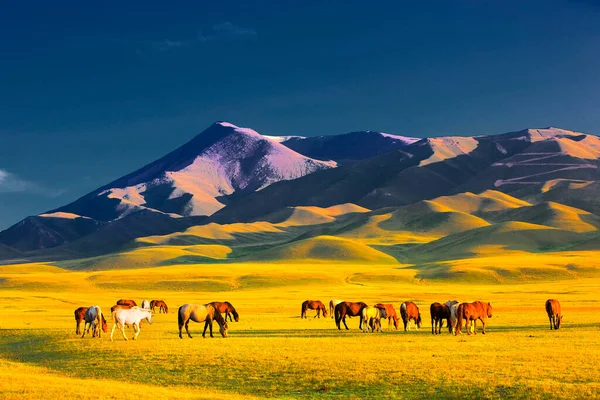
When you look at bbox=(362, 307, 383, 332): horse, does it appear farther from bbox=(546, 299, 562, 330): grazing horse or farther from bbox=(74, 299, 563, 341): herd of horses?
bbox=(546, 299, 562, 330): grazing horse

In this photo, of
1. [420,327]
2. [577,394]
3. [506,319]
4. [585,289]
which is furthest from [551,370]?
[585,289]

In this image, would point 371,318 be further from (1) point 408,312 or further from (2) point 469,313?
(2) point 469,313

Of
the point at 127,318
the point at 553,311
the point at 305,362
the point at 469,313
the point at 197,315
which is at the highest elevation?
the point at 553,311

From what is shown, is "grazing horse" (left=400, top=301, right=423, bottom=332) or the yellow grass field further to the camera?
"grazing horse" (left=400, top=301, right=423, bottom=332)

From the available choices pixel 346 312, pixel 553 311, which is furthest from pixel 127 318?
pixel 553 311

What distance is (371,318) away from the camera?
5003 centimetres

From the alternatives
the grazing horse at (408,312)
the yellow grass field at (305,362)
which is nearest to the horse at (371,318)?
the yellow grass field at (305,362)

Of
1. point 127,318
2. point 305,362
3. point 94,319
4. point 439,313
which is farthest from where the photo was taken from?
point 439,313

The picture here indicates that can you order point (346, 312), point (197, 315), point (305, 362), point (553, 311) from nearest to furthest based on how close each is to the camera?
point (305, 362)
point (197, 315)
point (553, 311)
point (346, 312)

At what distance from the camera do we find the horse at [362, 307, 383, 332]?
49.4 meters

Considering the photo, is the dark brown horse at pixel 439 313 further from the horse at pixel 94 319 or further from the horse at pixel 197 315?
the horse at pixel 94 319

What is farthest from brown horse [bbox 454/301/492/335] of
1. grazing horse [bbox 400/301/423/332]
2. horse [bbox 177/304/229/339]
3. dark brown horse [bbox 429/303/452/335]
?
horse [bbox 177/304/229/339]

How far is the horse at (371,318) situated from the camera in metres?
49.4

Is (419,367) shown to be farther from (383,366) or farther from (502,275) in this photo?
(502,275)
